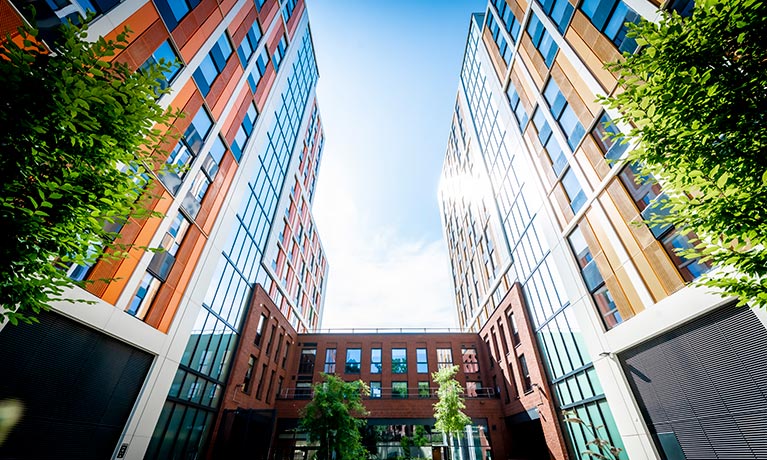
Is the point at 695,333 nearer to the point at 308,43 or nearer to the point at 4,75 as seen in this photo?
the point at 4,75

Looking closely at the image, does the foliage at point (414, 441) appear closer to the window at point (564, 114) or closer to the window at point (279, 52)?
the window at point (564, 114)

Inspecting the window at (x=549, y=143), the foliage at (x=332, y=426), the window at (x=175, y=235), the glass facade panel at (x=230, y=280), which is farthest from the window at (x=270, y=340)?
the window at (x=549, y=143)

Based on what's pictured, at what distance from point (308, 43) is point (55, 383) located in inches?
1505

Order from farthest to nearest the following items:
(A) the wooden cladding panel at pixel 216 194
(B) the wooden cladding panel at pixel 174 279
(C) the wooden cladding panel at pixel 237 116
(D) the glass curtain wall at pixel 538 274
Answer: (C) the wooden cladding panel at pixel 237 116, (A) the wooden cladding panel at pixel 216 194, (D) the glass curtain wall at pixel 538 274, (B) the wooden cladding panel at pixel 174 279

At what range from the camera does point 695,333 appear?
1045 centimetres

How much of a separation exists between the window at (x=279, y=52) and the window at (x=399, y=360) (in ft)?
97.8


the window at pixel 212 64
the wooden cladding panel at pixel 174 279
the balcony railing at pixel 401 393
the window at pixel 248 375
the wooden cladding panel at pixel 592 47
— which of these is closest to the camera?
the wooden cladding panel at pixel 174 279

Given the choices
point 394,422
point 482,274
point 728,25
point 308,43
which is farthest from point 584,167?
point 308,43

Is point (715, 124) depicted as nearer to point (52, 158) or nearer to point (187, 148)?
point (52, 158)

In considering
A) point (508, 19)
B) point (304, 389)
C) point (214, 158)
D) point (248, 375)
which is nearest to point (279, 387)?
point (304, 389)

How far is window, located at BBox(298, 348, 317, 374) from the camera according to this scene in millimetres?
31598

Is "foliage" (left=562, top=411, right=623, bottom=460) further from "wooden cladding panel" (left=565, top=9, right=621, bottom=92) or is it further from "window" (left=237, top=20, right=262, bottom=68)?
"window" (left=237, top=20, right=262, bottom=68)

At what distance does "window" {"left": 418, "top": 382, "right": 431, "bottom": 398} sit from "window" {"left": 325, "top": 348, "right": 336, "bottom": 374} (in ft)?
29.0

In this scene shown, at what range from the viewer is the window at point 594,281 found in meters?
14.5
